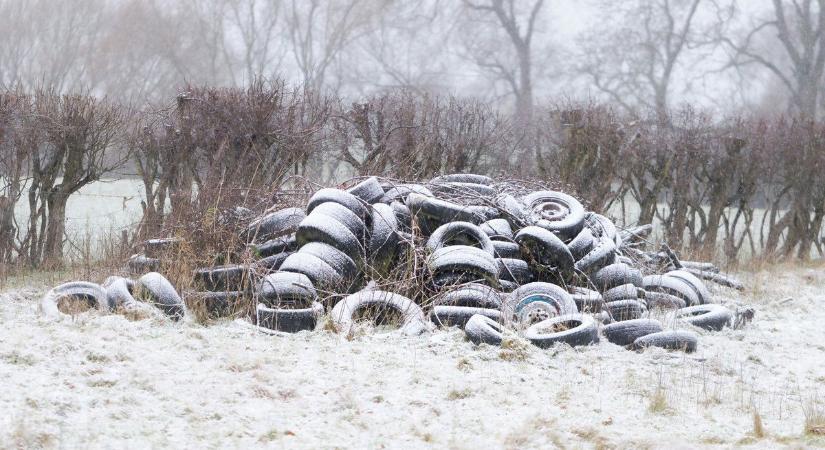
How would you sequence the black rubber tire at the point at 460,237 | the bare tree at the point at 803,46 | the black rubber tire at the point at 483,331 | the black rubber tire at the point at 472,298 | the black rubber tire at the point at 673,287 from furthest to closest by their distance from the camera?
1. the bare tree at the point at 803,46
2. the black rubber tire at the point at 673,287
3. the black rubber tire at the point at 460,237
4. the black rubber tire at the point at 472,298
5. the black rubber tire at the point at 483,331

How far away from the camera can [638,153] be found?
14.8m

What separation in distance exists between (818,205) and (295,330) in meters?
11.9

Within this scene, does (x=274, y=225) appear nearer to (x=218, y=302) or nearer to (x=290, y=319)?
(x=218, y=302)

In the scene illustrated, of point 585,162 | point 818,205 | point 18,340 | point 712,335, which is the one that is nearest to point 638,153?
point 585,162

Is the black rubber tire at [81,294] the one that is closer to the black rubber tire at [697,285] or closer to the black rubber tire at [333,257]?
the black rubber tire at [333,257]

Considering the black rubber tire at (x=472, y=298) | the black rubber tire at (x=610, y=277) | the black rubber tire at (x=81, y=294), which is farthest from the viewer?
the black rubber tire at (x=610, y=277)

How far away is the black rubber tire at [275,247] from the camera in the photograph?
8.70 meters

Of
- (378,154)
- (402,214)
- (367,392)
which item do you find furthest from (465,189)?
(367,392)

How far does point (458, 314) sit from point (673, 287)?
3132mm

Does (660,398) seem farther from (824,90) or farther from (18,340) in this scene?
(824,90)

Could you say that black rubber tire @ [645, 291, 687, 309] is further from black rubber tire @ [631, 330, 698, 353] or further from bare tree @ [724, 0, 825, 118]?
bare tree @ [724, 0, 825, 118]

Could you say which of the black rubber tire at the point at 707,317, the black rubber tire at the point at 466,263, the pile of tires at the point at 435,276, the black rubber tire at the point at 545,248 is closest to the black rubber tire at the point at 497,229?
the pile of tires at the point at 435,276

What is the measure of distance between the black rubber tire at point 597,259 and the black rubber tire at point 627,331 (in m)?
1.50

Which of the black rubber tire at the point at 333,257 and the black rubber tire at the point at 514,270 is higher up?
the black rubber tire at the point at 333,257
